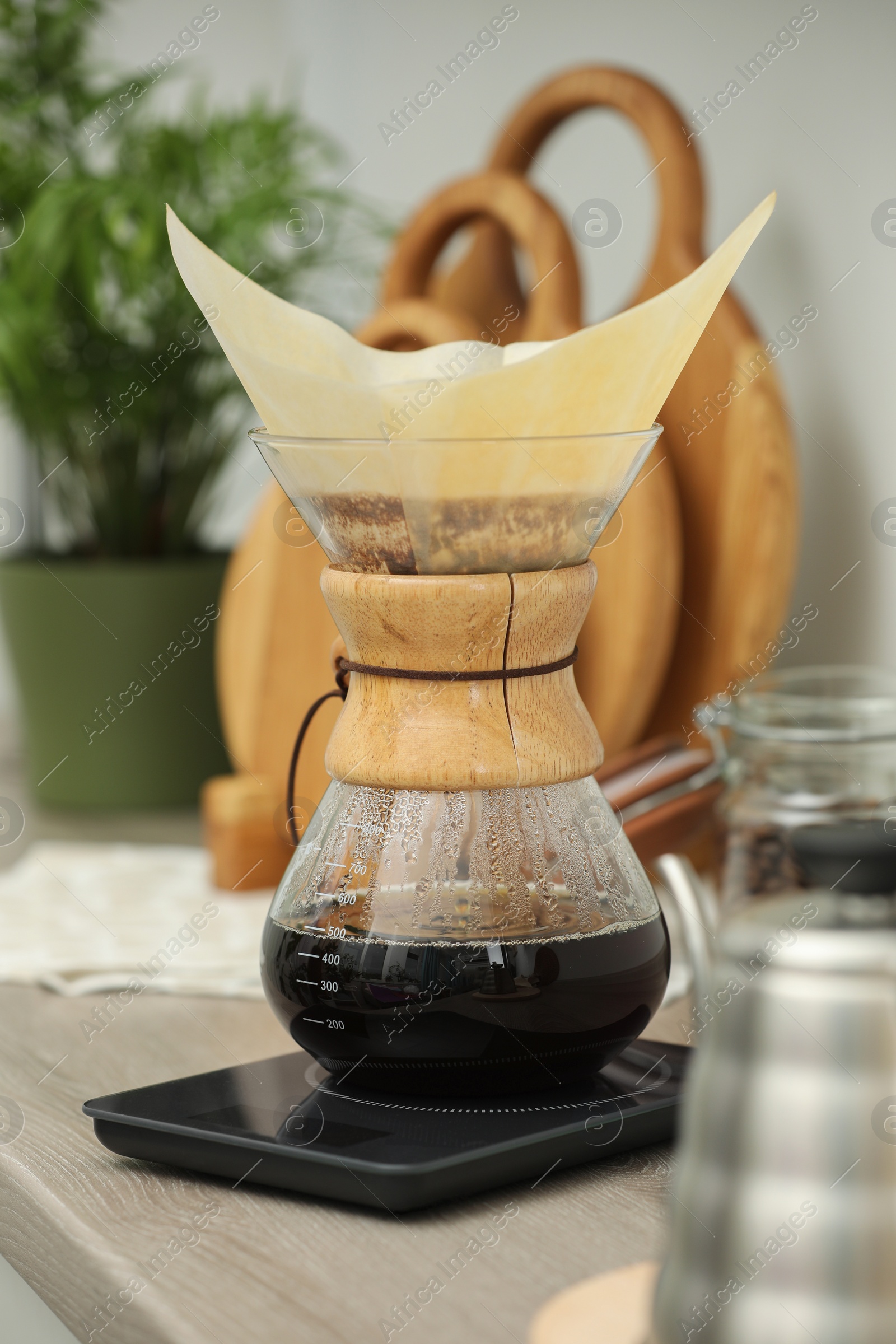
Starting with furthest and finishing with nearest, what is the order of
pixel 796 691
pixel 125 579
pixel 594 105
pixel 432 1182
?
1. pixel 125 579
2. pixel 594 105
3. pixel 796 691
4. pixel 432 1182

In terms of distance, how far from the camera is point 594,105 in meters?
0.86

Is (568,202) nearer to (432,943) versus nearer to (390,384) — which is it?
(390,384)

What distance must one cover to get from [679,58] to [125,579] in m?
0.56

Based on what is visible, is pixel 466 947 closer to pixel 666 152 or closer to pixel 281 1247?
pixel 281 1247

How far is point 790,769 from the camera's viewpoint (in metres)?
0.61

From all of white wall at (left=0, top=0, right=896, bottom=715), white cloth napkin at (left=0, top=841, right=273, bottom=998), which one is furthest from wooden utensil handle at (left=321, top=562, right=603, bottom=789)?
white wall at (left=0, top=0, right=896, bottom=715)

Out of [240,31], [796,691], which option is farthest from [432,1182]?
[240,31]

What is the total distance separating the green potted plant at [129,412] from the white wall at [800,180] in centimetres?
19

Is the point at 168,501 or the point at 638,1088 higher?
the point at 168,501

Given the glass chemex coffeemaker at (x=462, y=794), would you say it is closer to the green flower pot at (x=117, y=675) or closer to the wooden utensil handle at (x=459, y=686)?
the wooden utensil handle at (x=459, y=686)

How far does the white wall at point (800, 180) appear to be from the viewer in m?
0.75

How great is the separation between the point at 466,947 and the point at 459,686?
0.08 meters

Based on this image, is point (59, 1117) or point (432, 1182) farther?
point (59, 1117)

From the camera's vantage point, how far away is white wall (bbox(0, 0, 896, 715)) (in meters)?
0.75
